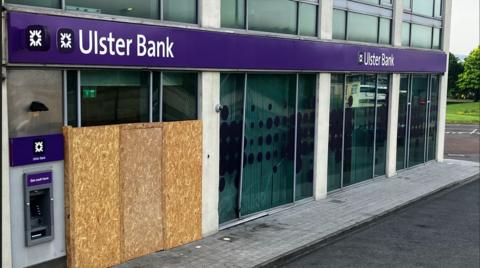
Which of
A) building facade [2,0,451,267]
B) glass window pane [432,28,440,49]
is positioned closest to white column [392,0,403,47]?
building facade [2,0,451,267]

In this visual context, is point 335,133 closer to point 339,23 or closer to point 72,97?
point 339,23

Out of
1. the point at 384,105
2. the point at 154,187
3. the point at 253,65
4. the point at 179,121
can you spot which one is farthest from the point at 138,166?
the point at 384,105

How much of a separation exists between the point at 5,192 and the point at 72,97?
161cm

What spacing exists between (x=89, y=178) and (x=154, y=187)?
1.36 m

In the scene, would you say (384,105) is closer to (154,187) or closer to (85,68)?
(154,187)

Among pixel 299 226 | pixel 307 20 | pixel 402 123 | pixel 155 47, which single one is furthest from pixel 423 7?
pixel 155 47

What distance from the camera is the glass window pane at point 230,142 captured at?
414 inches

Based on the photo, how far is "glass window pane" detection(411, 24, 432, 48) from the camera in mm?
18016

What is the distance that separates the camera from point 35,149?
731 cm

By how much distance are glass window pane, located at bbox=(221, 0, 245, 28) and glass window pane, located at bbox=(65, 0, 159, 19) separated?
1.70m

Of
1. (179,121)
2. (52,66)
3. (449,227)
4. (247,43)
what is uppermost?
(247,43)

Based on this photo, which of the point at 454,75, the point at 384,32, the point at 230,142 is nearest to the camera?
the point at 230,142

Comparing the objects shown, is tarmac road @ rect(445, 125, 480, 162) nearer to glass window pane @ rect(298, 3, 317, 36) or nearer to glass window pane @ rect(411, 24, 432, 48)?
glass window pane @ rect(411, 24, 432, 48)

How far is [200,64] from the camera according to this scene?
954 centimetres
